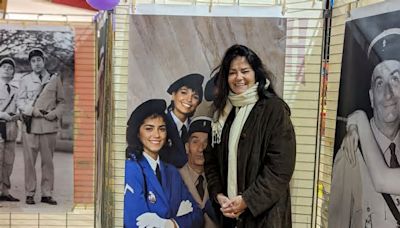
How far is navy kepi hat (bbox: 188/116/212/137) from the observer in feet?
7.36

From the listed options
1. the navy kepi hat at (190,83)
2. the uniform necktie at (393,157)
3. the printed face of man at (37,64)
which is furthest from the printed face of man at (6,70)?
the uniform necktie at (393,157)

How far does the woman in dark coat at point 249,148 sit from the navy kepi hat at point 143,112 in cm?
27

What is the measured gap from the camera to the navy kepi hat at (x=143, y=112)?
223 cm

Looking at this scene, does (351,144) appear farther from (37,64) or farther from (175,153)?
(37,64)

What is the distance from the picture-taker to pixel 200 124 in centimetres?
225

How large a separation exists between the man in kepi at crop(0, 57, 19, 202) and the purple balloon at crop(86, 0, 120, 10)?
20.3 inches

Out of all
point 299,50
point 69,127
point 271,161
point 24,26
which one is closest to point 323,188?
point 271,161

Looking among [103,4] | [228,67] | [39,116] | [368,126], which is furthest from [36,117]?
[368,126]

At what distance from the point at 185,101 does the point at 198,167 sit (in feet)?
1.08

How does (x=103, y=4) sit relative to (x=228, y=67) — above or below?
above

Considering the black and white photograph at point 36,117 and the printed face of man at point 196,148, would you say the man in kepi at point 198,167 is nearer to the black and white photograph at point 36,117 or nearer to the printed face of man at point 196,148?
the printed face of man at point 196,148

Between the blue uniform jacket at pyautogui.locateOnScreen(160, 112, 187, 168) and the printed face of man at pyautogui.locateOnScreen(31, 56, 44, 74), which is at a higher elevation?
the printed face of man at pyautogui.locateOnScreen(31, 56, 44, 74)

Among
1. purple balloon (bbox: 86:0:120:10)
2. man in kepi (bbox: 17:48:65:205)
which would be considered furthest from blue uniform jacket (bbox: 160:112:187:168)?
purple balloon (bbox: 86:0:120:10)

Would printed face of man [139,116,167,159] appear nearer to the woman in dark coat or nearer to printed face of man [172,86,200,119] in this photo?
printed face of man [172,86,200,119]
